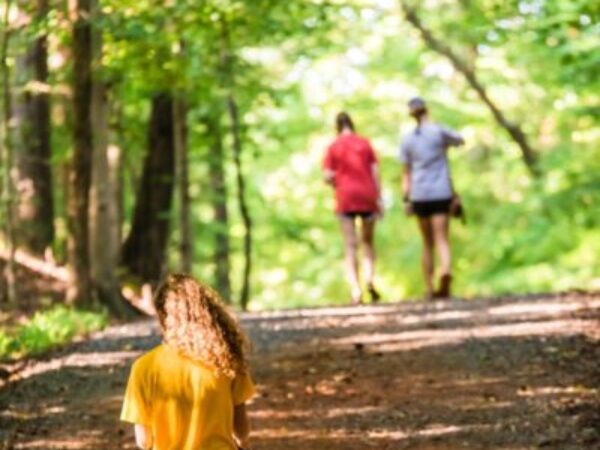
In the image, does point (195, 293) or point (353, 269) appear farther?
point (353, 269)

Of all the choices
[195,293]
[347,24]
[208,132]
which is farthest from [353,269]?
[347,24]

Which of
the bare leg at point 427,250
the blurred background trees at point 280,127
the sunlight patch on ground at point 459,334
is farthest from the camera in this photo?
the bare leg at point 427,250

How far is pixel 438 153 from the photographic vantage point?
49.6 ft

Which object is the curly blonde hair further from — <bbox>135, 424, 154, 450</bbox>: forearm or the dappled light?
<bbox>135, 424, 154, 450</bbox>: forearm

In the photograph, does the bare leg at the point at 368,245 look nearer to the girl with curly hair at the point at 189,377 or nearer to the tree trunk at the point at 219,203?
the tree trunk at the point at 219,203

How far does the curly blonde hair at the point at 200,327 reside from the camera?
17.4 feet

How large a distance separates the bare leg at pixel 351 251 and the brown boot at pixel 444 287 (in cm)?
94

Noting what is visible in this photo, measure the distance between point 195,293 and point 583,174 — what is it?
57.7ft

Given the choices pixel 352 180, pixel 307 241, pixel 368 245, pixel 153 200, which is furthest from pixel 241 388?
pixel 307 241

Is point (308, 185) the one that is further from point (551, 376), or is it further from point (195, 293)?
point (195, 293)

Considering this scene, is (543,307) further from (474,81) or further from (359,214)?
(474,81)

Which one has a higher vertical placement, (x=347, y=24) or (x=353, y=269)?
(x=347, y=24)

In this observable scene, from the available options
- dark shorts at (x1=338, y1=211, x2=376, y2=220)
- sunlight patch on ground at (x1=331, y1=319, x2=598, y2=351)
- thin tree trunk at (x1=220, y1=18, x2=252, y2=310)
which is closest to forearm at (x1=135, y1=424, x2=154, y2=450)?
sunlight patch on ground at (x1=331, y1=319, x2=598, y2=351)

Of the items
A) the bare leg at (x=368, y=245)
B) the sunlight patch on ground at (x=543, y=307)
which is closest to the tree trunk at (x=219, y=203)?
the bare leg at (x=368, y=245)
